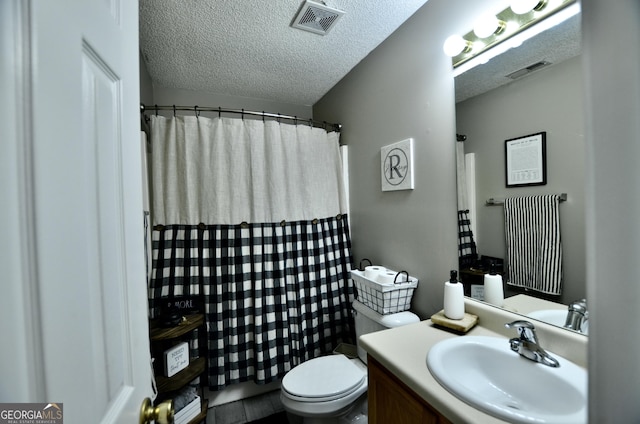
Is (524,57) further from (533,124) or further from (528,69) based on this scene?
(533,124)

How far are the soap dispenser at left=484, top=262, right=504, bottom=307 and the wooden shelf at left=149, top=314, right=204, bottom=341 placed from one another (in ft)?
4.98

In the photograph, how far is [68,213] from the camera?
14.9 inches

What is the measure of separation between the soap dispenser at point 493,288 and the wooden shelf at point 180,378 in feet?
5.17

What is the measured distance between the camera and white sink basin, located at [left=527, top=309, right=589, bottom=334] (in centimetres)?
89

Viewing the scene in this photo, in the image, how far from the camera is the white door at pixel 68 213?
30 cm

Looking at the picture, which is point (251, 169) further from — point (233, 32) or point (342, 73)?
point (342, 73)

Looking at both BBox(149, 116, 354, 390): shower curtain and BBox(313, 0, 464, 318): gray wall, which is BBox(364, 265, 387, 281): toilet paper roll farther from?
BBox(149, 116, 354, 390): shower curtain

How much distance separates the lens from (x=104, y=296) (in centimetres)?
48

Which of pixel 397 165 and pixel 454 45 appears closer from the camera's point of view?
pixel 454 45

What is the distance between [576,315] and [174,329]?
175 cm

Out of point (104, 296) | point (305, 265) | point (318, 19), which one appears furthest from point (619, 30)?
point (305, 265)

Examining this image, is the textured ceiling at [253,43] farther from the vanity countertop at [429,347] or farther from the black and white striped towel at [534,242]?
the vanity countertop at [429,347]

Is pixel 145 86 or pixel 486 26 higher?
Result: pixel 145 86

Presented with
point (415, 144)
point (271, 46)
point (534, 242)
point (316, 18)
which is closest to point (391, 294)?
point (534, 242)
